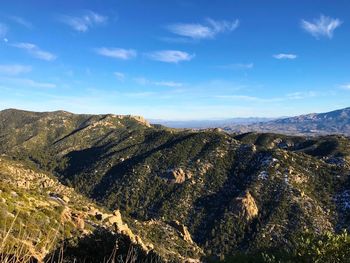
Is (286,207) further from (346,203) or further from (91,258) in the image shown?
(91,258)

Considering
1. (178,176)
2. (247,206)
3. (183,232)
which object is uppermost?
(178,176)

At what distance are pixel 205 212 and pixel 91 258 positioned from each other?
4802 inches

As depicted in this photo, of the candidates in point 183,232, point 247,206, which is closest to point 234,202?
point 247,206

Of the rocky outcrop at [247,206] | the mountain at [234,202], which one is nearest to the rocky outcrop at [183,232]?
the mountain at [234,202]

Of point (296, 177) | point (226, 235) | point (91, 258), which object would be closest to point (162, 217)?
point (226, 235)

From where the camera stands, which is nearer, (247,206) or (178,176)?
(247,206)

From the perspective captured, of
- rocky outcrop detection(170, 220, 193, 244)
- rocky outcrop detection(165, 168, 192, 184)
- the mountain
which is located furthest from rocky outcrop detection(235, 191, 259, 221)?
rocky outcrop detection(165, 168, 192, 184)

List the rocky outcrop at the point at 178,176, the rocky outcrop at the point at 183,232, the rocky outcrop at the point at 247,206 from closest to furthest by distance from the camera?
the rocky outcrop at the point at 183,232, the rocky outcrop at the point at 247,206, the rocky outcrop at the point at 178,176

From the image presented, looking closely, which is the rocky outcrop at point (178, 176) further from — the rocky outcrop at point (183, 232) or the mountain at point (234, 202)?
the rocky outcrop at point (183, 232)

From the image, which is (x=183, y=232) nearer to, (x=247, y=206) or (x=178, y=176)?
(x=247, y=206)

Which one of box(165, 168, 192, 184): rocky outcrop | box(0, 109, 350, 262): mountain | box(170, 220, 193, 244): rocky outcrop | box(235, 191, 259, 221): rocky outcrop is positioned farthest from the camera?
box(165, 168, 192, 184): rocky outcrop

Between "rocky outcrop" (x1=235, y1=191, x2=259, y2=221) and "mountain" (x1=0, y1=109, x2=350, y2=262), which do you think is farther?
"rocky outcrop" (x1=235, y1=191, x2=259, y2=221)

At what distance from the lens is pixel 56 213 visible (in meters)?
64.9

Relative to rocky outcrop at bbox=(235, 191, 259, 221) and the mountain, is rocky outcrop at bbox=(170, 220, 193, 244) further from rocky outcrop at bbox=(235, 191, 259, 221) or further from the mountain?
rocky outcrop at bbox=(235, 191, 259, 221)
